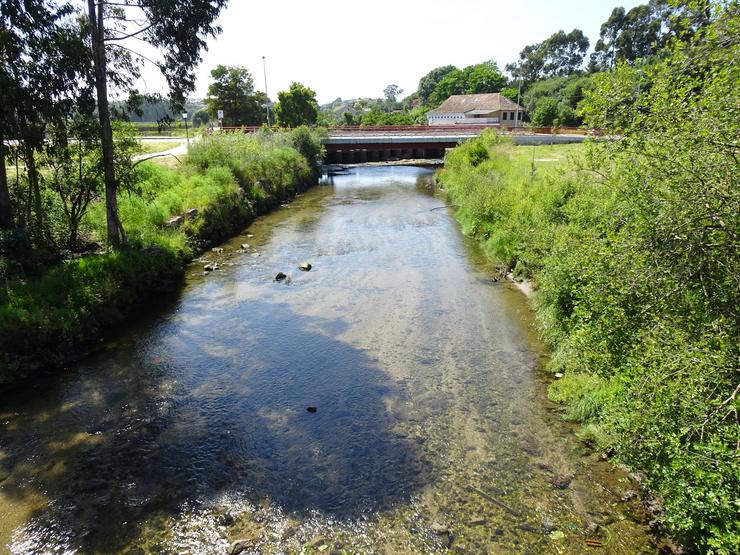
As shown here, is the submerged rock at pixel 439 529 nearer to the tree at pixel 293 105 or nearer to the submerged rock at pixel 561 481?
the submerged rock at pixel 561 481

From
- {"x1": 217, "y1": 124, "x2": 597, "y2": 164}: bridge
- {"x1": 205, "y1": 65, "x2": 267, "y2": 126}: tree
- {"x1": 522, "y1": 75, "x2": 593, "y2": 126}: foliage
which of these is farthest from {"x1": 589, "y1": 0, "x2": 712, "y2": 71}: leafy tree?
{"x1": 205, "y1": 65, "x2": 267, "y2": 126}: tree

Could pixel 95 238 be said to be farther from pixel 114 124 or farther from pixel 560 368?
pixel 560 368

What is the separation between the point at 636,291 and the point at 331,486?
6801mm

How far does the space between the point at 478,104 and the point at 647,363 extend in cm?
10124

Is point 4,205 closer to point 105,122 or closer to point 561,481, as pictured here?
point 105,122

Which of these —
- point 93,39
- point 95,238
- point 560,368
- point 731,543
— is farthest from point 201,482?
point 93,39

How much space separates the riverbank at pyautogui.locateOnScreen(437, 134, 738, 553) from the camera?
21.0ft

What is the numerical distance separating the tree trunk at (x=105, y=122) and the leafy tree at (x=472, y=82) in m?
120

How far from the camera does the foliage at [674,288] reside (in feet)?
21.4

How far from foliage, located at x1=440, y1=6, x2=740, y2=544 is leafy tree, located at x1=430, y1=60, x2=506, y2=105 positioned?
125145 mm

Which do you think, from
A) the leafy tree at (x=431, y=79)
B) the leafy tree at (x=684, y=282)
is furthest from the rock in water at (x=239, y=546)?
the leafy tree at (x=431, y=79)

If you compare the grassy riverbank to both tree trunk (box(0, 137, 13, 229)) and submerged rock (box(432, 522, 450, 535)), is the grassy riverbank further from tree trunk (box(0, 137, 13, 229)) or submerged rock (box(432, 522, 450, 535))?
submerged rock (box(432, 522, 450, 535))

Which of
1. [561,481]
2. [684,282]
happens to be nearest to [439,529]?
[561,481]

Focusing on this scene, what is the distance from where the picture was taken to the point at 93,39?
→ 1645 centimetres
